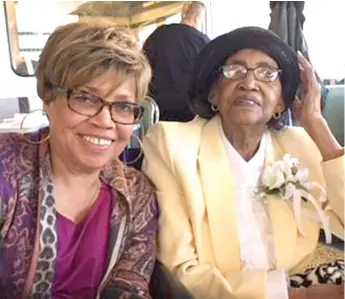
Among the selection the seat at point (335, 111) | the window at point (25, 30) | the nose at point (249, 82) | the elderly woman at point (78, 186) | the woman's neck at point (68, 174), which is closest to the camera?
the elderly woman at point (78, 186)

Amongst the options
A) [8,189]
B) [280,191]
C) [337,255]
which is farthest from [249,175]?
[8,189]

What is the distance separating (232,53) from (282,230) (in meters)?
0.51

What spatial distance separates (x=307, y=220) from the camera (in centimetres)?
156

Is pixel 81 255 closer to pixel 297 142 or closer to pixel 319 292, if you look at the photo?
pixel 319 292

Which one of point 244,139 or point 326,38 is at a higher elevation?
point 244,139

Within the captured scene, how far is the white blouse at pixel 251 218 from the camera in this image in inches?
59.3

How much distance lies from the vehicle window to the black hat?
1.78 meters

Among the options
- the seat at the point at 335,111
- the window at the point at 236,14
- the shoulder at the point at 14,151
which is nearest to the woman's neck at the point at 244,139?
the shoulder at the point at 14,151

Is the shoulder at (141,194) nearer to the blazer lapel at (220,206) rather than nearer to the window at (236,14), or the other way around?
the blazer lapel at (220,206)

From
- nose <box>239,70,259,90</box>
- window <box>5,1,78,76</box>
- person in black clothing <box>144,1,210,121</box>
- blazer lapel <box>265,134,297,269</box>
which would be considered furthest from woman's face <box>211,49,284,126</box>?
window <box>5,1,78,76</box>

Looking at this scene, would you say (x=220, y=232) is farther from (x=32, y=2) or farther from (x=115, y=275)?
(x=32, y=2)

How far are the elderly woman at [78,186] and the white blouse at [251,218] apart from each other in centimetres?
26

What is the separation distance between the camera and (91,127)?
132 centimetres

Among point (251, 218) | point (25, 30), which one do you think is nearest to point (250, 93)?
point (251, 218)
